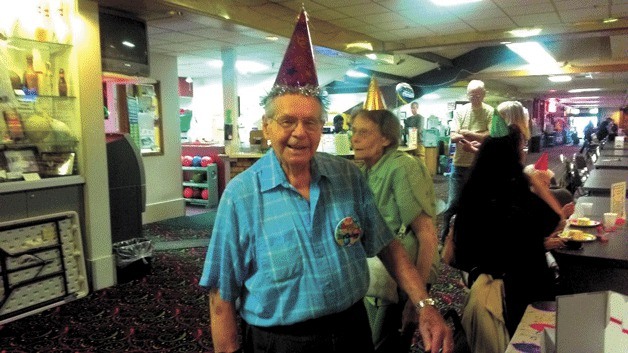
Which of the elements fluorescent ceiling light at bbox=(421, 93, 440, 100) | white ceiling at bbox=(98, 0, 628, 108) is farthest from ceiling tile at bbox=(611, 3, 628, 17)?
fluorescent ceiling light at bbox=(421, 93, 440, 100)

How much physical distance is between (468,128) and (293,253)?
3803 millimetres

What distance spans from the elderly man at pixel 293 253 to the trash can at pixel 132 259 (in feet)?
11.3

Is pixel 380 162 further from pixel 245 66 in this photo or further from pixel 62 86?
pixel 245 66

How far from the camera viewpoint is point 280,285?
1.36 meters

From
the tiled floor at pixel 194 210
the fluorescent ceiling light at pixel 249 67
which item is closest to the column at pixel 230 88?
the tiled floor at pixel 194 210

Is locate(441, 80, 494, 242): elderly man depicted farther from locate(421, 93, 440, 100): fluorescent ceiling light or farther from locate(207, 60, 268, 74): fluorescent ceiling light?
locate(421, 93, 440, 100): fluorescent ceiling light

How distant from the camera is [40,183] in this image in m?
3.91

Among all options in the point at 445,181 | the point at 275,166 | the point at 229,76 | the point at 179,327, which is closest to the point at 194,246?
the point at 179,327

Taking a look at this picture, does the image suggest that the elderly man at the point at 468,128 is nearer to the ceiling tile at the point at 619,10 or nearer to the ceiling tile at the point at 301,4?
the ceiling tile at the point at 301,4

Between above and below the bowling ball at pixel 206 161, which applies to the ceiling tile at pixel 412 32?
above

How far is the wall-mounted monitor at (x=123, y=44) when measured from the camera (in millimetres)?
4566

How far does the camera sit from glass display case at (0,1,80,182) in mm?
3828

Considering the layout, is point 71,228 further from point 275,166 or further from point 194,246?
point 275,166

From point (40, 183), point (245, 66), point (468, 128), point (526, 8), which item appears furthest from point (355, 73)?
point (40, 183)
